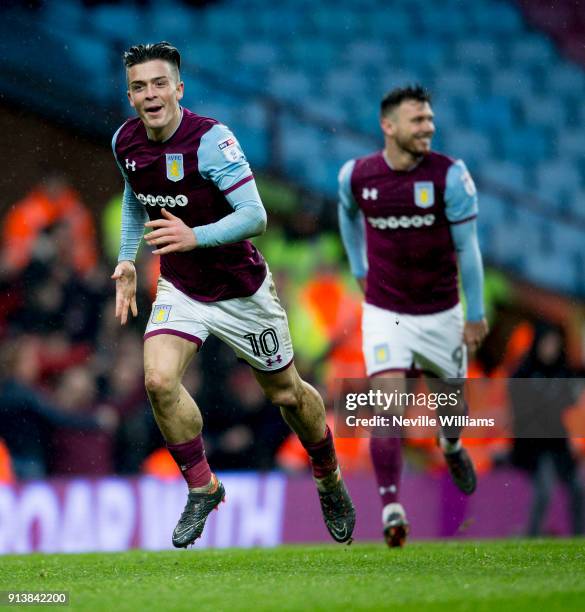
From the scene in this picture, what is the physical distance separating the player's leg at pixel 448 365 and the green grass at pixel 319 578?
0.79 m

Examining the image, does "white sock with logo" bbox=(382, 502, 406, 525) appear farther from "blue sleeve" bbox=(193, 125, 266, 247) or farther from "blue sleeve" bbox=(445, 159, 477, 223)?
"blue sleeve" bbox=(193, 125, 266, 247)

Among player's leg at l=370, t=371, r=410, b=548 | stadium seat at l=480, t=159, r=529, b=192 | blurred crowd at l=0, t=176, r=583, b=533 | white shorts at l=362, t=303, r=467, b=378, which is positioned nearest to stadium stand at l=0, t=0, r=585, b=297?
stadium seat at l=480, t=159, r=529, b=192

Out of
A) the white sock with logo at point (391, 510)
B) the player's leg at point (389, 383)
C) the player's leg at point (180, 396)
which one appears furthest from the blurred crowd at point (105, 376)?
the player's leg at point (180, 396)

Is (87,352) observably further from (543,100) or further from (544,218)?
(543,100)

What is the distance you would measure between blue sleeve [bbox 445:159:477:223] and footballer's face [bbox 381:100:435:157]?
0.71ft

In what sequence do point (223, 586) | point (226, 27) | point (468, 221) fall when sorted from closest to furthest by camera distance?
point (223, 586)
point (468, 221)
point (226, 27)

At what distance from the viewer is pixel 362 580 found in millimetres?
4719

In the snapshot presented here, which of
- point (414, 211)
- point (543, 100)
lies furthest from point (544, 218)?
point (414, 211)

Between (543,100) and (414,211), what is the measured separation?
28.3ft

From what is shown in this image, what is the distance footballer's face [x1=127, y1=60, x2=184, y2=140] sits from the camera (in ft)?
17.0

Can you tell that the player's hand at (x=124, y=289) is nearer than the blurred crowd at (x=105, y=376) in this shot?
Yes

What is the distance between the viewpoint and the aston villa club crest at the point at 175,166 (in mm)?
5234

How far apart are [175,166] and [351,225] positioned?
2.00 metres

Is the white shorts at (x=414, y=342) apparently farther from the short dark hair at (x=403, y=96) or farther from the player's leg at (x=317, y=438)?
Answer: the short dark hair at (x=403, y=96)
